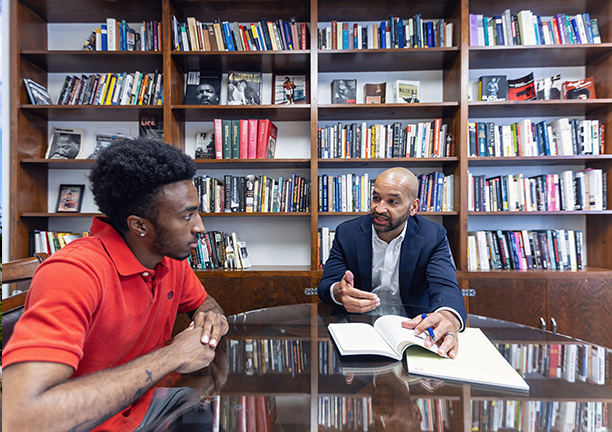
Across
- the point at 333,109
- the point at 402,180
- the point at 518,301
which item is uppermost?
the point at 333,109

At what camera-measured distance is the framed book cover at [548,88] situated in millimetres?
2512

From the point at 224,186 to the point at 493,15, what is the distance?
2.43 meters

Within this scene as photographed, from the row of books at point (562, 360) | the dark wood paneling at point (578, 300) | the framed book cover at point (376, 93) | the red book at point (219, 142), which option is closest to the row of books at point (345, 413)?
the row of books at point (562, 360)

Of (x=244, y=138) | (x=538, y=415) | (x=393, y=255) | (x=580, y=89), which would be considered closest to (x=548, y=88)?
(x=580, y=89)

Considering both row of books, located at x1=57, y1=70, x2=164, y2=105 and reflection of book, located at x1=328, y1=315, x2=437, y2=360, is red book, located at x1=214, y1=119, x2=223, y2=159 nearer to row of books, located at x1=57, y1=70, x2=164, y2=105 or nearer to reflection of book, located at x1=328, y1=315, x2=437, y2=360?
row of books, located at x1=57, y1=70, x2=164, y2=105

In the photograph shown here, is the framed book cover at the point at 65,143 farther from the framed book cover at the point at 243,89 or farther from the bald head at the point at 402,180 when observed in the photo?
the bald head at the point at 402,180

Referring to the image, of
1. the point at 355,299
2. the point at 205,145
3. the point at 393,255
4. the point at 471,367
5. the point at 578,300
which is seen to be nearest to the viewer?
the point at 471,367

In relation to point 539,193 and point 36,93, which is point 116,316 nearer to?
point 36,93

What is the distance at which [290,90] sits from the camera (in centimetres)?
269

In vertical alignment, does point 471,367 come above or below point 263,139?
below

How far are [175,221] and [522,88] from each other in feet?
8.85

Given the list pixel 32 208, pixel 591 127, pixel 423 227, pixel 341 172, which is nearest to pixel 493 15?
pixel 591 127

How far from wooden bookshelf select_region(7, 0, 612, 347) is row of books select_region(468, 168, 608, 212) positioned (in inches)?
3.0

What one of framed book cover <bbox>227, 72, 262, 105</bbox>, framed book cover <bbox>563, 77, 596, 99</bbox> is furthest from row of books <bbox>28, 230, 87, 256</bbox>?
framed book cover <bbox>563, 77, 596, 99</bbox>
